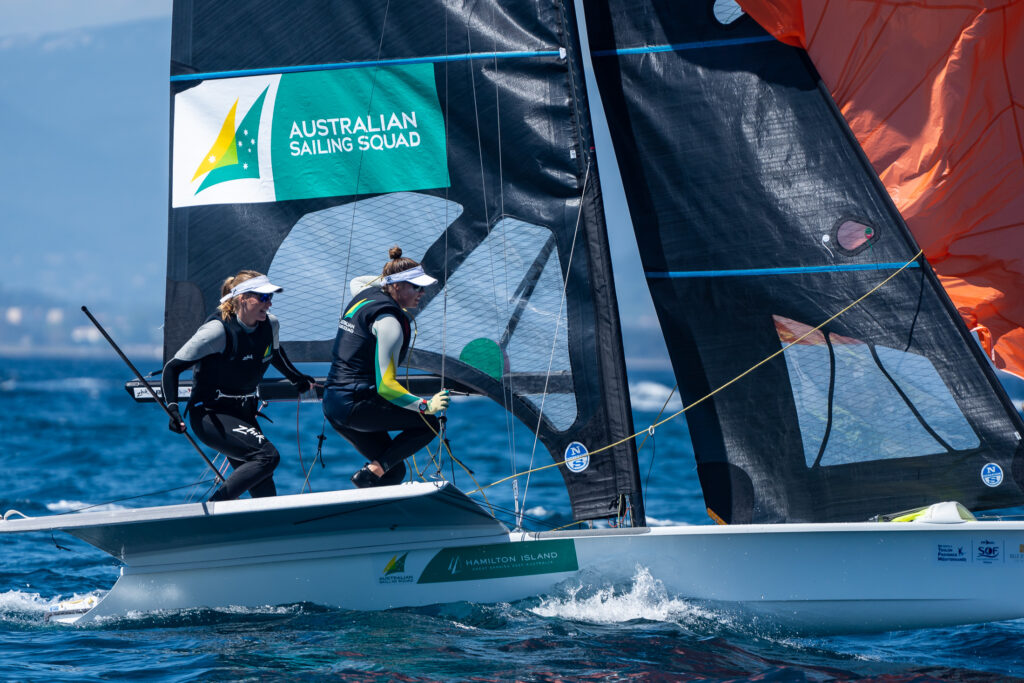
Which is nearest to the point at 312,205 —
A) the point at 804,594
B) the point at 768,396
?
the point at 768,396

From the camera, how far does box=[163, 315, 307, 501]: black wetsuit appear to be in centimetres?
496

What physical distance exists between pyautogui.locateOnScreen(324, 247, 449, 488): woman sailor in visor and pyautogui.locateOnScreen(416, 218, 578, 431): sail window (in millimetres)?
452

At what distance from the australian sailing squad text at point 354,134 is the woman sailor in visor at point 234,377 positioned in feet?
2.80

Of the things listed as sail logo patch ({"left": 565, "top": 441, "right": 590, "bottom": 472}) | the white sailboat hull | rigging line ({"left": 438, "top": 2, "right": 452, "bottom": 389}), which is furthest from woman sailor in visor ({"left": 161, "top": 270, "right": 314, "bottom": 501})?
sail logo patch ({"left": 565, "top": 441, "right": 590, "bottom": 472})

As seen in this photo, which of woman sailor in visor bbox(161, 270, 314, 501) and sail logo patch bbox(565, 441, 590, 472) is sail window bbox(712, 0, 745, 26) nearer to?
sail logo patch bbox(565, 441, 590, 472)

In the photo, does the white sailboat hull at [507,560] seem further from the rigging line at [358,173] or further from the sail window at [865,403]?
the rigging line at [358,173]

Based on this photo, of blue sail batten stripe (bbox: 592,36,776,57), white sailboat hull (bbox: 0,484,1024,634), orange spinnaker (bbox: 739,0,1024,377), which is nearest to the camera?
white sailboat hull (bbox: 0,484,1024,634)

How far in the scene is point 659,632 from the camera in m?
4.78

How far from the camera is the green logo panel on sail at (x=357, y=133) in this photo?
546cm

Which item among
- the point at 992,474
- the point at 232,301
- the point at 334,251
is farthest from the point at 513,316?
the point at 992,474

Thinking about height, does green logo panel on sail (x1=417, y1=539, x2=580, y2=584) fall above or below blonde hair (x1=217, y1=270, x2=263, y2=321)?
below

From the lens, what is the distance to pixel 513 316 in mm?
5410

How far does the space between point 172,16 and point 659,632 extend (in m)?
3.75

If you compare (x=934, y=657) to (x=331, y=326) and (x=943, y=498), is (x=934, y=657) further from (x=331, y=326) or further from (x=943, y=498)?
(x=331, y=326)
